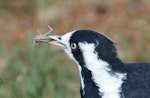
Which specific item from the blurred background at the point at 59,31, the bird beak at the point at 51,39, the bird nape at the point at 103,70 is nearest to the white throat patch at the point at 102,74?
the bird nape at the point at 103,70

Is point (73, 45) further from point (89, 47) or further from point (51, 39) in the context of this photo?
point (51, 39)

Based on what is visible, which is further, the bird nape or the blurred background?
the blurred background

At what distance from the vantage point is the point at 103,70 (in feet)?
15.0

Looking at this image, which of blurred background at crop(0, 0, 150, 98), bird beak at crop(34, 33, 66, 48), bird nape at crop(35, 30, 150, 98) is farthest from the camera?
blurred background at crop(0, 0, 150, 98)

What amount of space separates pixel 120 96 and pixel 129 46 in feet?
6.86

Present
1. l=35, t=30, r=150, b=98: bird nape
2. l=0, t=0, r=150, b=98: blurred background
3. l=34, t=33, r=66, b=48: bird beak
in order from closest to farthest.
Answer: l=35, t=30, r=150, b=98: bird nape, l=34, t=33, r=66, b=48: bird beak, l=0, t=0, r=150, b=98: blurred background

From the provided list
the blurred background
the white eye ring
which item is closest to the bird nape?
the white eye ring

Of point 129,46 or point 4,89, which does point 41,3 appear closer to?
point 129,46

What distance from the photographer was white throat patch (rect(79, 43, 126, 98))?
4.57 meters

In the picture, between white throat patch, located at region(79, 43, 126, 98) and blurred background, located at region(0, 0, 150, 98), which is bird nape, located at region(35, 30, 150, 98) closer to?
white throat patch, located at region(79, 43, 126, 98)

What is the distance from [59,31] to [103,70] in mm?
2404

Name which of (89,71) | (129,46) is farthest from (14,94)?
(129,46)

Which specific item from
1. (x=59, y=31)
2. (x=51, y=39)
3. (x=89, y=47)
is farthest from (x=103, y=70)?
(x=59, y=31)

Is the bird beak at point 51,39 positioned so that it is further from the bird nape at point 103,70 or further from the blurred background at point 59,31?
the blurred background at point 59,31
